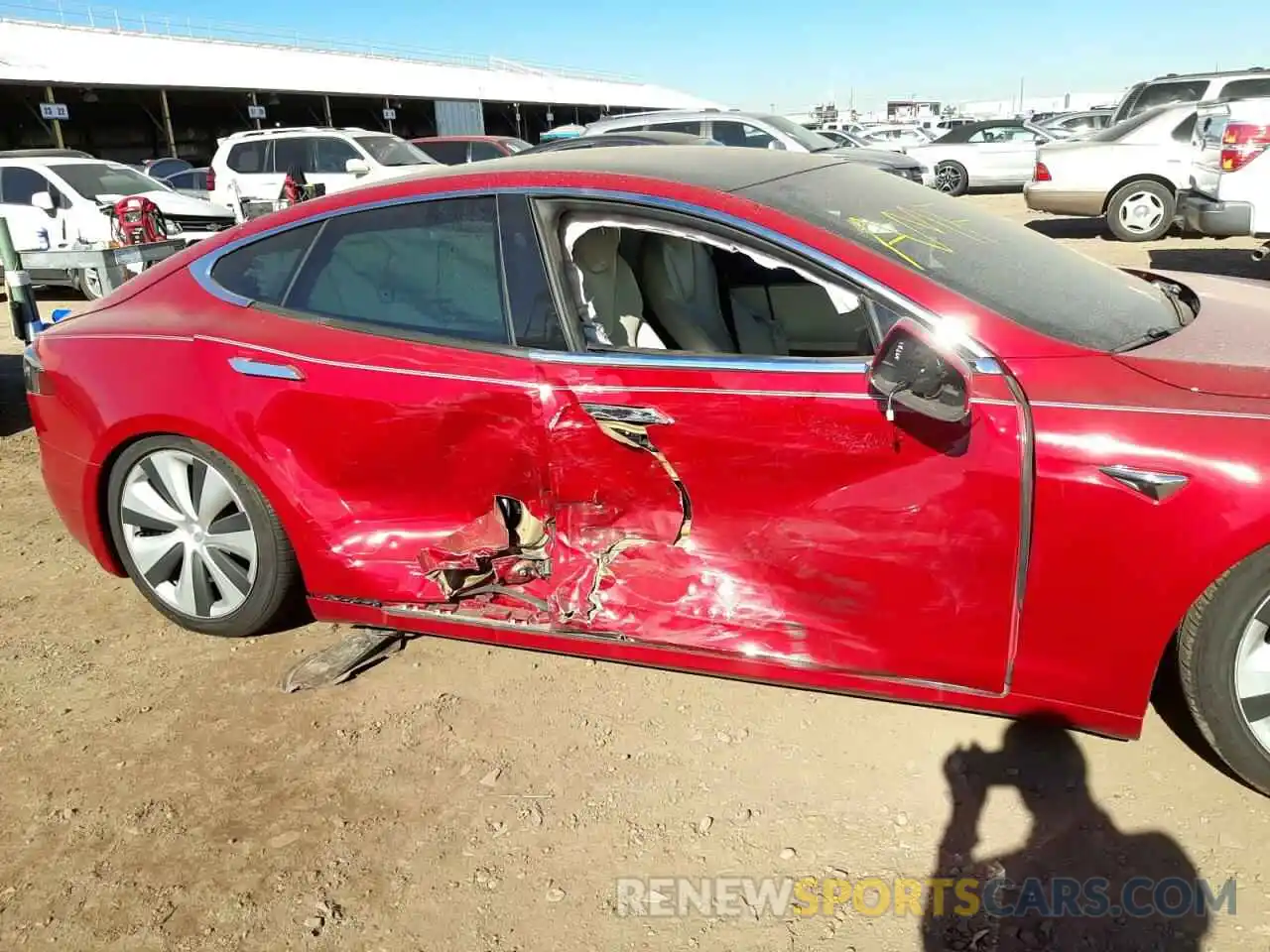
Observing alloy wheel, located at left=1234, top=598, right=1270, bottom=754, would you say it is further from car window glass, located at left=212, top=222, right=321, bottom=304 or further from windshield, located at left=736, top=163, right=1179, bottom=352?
car window glass, located at left=212, top=222, right=321, bottom=304

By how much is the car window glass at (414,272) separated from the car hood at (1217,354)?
1688 millimetres

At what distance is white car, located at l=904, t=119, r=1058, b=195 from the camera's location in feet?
64.4

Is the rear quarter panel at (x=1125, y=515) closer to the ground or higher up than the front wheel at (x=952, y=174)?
closer to the ground

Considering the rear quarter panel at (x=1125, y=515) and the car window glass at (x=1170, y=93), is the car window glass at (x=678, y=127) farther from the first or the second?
the rear quarter panel at (x=1125, y=515)

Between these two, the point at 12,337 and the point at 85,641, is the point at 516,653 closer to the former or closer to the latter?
the point at 85,641

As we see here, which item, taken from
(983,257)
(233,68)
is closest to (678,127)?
(983,257)

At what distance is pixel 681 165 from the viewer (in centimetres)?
285

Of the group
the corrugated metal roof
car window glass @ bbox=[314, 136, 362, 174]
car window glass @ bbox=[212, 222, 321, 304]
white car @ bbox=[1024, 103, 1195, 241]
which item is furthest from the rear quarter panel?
the corrugated metal roof

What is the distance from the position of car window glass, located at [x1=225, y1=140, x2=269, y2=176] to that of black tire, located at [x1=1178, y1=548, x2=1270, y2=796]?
15.9 metres

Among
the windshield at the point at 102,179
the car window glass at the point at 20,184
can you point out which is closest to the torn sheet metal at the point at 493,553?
the windshield at the point at 102,179

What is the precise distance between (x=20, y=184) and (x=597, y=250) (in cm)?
1205

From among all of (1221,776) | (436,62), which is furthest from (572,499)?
(436,62)

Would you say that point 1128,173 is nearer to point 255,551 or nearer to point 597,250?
point 597,250

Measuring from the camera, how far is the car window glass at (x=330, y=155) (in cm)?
1547
